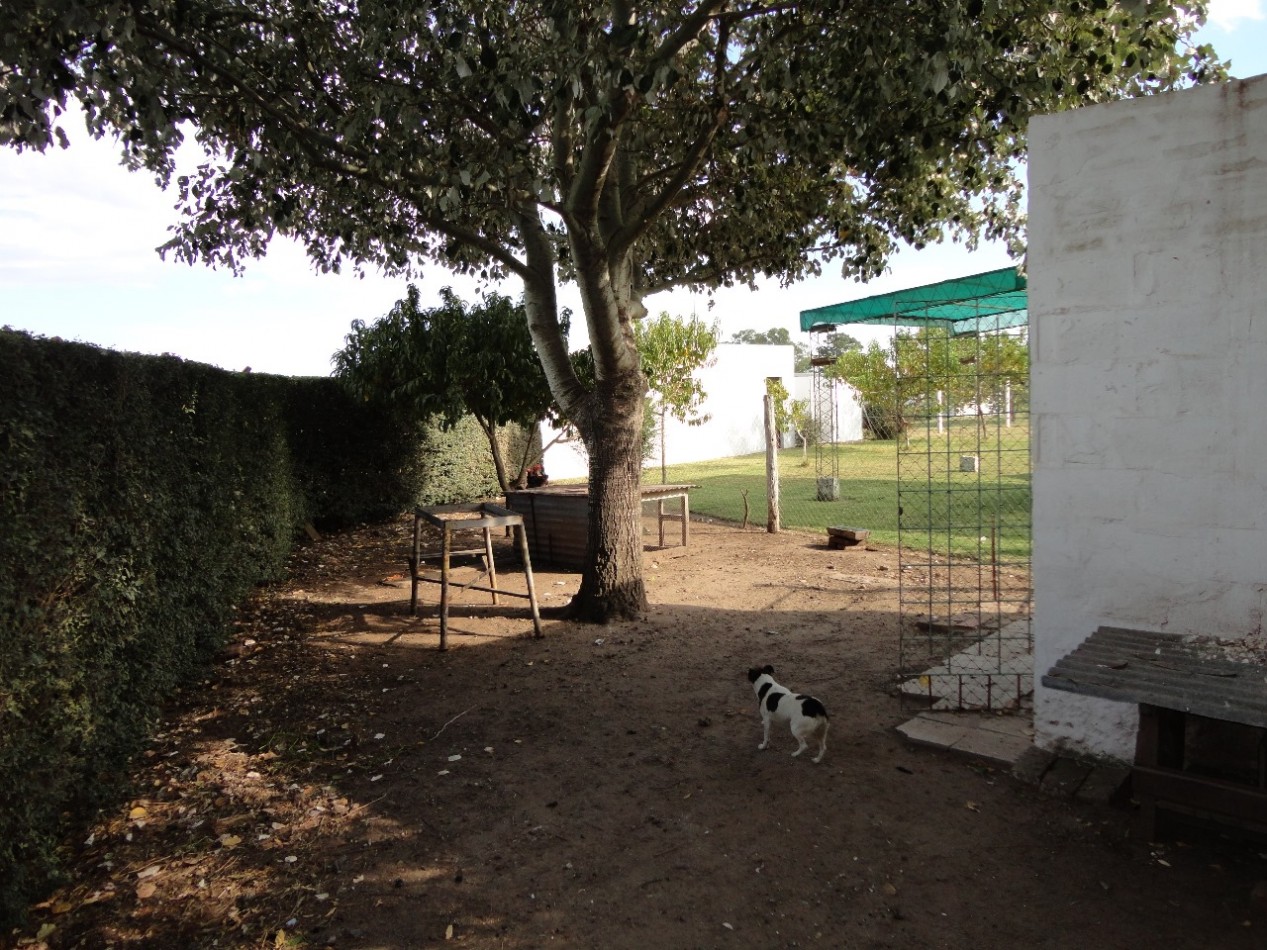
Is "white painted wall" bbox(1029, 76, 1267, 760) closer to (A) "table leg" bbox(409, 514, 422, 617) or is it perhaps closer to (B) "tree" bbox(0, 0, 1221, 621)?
(B) "tree" bbox(0, 0, 1221, 621)

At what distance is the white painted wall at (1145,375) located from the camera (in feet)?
11.5

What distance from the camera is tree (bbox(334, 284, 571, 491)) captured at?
11.4m

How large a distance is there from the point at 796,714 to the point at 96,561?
3714 millimetres

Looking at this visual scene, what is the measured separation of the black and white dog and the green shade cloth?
2.50 meters

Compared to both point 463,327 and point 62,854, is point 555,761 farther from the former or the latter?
point 463,327

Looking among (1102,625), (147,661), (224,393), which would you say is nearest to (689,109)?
(224,393)

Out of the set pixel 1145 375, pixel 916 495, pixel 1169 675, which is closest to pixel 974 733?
Result: pixel 1169 675

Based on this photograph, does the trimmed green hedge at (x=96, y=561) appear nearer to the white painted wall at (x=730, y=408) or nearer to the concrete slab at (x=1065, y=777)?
the concrete slab at (x=1065, y=777)

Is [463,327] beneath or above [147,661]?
above

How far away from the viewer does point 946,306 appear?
25.9 feet

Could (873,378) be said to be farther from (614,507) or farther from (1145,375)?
(1145,375)

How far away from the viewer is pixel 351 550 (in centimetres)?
1143

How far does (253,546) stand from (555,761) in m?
5.02

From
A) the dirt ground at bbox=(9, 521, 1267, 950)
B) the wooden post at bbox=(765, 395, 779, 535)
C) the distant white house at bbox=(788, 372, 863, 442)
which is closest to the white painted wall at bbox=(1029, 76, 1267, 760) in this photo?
the dirt ground at bbox=(9, 521, 1267, 950)
